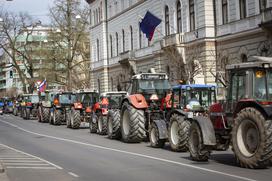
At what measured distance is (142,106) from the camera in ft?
66.1

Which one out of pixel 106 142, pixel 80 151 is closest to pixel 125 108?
pixel 106 142

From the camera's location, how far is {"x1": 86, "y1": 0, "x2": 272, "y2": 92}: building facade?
3512 centimetres

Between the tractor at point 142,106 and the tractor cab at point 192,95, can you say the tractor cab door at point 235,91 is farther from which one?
the tractor at point 142,106

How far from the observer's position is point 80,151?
18.2 metres

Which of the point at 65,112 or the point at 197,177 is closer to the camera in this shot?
the point at 197,177

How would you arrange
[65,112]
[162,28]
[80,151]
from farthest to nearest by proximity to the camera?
[162,28] → [65,112] → [80,151]

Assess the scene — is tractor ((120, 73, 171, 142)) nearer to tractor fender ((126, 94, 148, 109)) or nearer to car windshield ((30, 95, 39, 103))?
tractor fender ((126, 94, 148, 109))

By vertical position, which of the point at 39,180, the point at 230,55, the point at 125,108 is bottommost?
the point at 39,180

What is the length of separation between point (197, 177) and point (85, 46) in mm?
69103

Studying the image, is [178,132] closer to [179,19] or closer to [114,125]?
[114,125]

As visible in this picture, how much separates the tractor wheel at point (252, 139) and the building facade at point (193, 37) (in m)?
10.8

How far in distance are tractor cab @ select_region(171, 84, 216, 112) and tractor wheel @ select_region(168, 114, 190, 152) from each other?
1.13 metres

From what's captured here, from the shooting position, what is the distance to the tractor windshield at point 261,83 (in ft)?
40.5

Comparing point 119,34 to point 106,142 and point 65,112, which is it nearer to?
point 65,112
